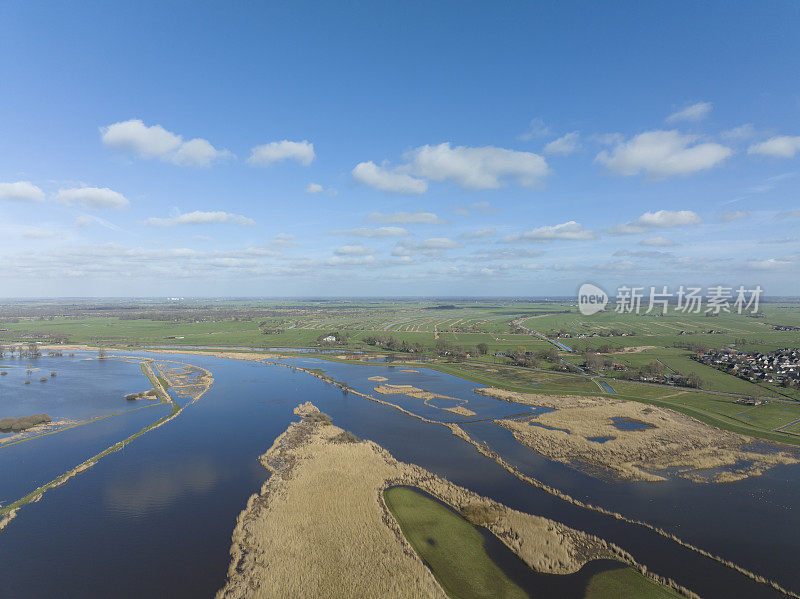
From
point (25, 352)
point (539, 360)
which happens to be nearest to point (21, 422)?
point (25, 352)

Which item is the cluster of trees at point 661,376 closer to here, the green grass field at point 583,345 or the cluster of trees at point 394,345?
the green grass field at point 583,345

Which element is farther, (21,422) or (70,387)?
A: (70,387)

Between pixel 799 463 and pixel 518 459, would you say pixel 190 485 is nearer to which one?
pixel 518 459

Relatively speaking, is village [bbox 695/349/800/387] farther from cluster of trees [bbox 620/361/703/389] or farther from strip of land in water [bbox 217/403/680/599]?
strip of land in water [bbox 217/403/680/599]

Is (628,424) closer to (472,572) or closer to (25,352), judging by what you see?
(472,572)

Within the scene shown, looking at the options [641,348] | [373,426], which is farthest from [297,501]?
[641,348]

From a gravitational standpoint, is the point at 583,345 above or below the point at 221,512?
above
